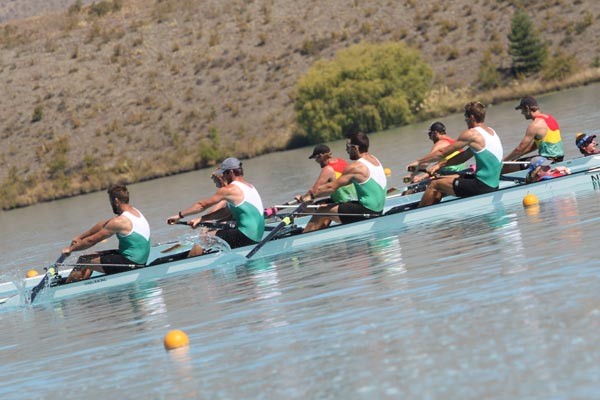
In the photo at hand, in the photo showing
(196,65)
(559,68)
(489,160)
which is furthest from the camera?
(196,65)

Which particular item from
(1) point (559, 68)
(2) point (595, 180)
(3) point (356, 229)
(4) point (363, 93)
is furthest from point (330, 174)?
(1) point (559, 68)

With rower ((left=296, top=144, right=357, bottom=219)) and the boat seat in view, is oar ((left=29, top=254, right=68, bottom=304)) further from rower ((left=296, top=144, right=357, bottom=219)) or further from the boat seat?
rower ((left=296, top=144, right=357, bottom=219))

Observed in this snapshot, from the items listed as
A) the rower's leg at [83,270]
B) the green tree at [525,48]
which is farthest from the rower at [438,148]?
the green tree at [525,48]

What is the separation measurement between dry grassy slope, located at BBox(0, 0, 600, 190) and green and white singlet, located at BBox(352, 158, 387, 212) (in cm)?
3165

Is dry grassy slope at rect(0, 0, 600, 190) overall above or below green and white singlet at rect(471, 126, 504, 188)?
above

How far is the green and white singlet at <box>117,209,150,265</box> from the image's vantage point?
15.1 m

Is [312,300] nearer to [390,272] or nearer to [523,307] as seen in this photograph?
[390,272]

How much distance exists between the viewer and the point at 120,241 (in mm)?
15453

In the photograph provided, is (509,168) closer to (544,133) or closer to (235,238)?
(544,133)

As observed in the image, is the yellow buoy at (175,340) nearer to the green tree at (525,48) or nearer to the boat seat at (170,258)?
the boat seat at (170,258)

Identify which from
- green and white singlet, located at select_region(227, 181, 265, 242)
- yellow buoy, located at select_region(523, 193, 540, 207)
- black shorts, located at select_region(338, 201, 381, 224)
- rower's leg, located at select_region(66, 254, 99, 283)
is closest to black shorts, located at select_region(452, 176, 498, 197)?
yellow buoy, located at select_region(523, 193, 540, 207)

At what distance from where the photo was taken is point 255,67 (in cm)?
5853

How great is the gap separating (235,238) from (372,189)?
201 cm

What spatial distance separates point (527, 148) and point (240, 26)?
48.4 metres
